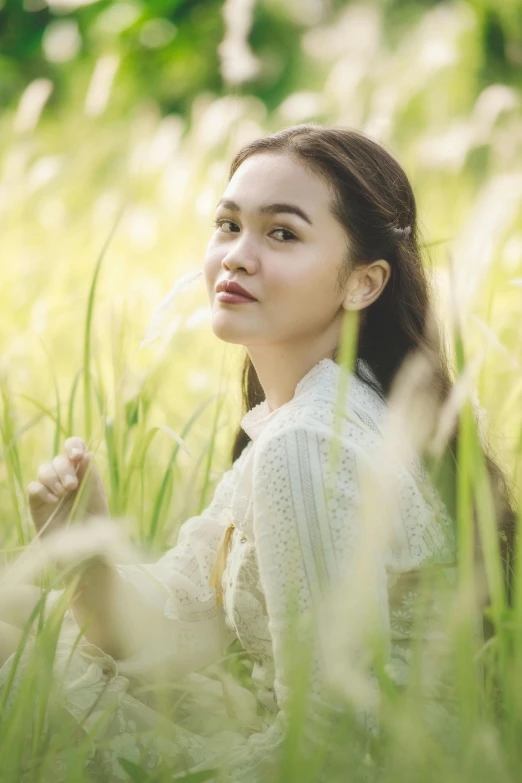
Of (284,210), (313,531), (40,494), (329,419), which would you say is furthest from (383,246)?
(40,494)

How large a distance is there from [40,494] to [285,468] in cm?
37

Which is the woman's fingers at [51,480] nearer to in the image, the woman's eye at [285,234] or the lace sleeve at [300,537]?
the lace sleeve at [300,537]

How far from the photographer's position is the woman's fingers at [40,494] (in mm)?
1233

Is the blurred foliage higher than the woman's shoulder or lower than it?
higher

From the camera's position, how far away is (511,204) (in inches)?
32.3

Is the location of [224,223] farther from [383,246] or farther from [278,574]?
[278,574]

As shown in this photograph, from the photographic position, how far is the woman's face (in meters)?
1.22

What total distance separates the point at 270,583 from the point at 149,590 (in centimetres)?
42

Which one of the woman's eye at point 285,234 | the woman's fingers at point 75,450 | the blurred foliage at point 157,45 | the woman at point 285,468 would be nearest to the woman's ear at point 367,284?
the woman at point 285,468

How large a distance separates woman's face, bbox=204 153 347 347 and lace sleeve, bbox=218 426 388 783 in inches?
7.9

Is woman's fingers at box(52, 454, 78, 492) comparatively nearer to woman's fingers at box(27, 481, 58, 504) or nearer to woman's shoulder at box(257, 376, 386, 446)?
woman's fingers at box(27, 481, 58, 504)

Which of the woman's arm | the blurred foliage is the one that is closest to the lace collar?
the woman's arm

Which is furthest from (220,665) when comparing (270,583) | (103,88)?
(103,88)

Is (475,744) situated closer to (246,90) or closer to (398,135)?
(398,135)
